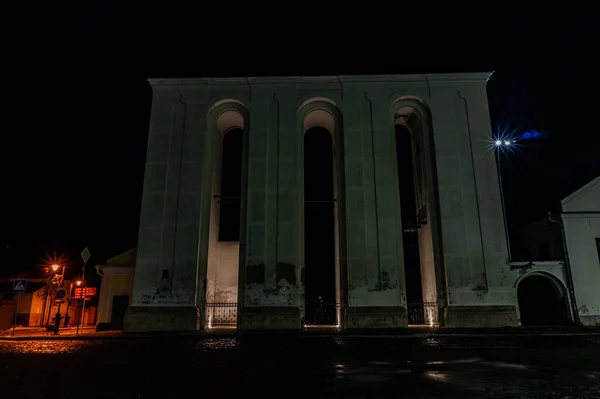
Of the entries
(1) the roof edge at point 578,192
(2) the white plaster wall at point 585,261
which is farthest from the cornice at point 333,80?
(2) the white plaster wall at point 585,261

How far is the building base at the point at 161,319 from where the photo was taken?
19719mm

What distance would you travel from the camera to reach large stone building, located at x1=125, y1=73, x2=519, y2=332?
20.1m

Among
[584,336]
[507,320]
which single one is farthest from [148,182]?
[584,336]

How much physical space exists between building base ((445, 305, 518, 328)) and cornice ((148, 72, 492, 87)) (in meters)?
12.5

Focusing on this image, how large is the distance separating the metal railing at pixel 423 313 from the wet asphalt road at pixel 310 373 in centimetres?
931

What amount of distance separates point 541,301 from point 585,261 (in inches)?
116

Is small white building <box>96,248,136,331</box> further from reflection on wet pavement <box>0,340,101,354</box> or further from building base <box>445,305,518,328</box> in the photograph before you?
building base <box>445,305,518,328</box>

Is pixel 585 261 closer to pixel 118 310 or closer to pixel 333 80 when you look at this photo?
pixel 333 80

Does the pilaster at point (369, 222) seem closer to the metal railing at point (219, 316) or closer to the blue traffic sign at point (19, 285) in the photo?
the metal railing at point (219, 316)

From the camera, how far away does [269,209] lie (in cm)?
2133

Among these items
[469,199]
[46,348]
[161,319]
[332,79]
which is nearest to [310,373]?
[46,348]

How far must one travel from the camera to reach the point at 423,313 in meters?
23.2

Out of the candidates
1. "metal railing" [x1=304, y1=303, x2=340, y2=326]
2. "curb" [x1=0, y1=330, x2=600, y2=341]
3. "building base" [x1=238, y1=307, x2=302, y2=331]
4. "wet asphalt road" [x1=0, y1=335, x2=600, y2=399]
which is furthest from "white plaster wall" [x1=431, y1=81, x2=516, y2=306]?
"wet asphalt road" [x1=0, y1=335, x2=600, y2=399]

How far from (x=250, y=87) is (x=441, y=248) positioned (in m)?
13.8
